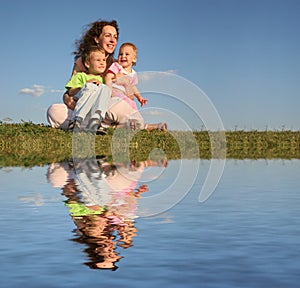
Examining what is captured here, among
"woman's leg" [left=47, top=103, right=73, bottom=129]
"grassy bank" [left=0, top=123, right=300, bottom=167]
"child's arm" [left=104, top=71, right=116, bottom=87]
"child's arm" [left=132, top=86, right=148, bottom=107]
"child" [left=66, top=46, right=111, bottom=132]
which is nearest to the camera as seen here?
Answer: "grassy bank" [left=0, top=123, right=300, bottom=167]

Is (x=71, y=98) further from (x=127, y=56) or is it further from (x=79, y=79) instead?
(x=127, y=56)

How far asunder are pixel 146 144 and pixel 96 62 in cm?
242

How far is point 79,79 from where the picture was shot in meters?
13.5

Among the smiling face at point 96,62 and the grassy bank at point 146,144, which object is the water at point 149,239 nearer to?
the grassy bank at point 146,144

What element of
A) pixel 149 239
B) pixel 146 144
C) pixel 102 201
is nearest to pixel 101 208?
pixel 102 201

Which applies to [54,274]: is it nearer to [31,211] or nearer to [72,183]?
[31,211]

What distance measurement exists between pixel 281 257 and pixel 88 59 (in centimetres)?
1054

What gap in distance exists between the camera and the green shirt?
1349cm

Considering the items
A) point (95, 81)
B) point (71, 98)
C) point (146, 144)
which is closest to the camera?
point (95, 81)

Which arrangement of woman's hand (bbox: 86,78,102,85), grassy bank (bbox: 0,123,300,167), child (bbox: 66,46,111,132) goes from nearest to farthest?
grassy bank (bbox: 0,123,300,167), child (bbox: 66,46,111,132), woman's hand (bbox: 86,78,102,85)

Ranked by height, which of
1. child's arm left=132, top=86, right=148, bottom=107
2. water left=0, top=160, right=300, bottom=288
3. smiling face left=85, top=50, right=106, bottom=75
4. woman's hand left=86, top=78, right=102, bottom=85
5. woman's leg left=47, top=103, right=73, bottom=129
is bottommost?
water left=0, top=160, right=300, bottom=288

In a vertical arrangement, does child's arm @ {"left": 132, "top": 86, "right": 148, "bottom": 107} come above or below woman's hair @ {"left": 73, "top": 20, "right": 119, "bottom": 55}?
below

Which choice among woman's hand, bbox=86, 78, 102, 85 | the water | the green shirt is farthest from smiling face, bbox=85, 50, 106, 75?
the water

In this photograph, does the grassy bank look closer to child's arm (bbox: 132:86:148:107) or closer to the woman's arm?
the woman's arm
